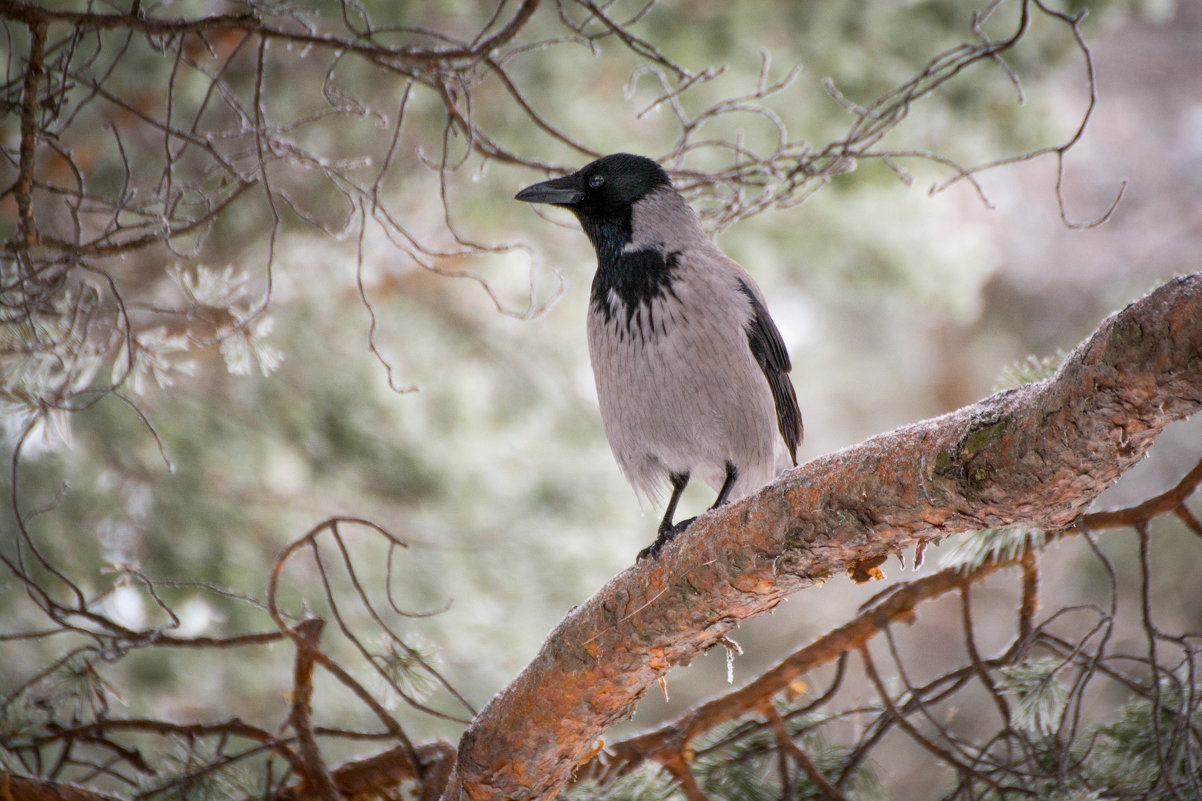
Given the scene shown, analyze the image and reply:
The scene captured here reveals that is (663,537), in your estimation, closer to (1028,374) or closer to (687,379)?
(687,379)

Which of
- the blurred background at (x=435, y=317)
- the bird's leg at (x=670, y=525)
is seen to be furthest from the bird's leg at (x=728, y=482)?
the blurred background at (x=435, y=317)

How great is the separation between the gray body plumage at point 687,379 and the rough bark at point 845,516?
0.90 meters

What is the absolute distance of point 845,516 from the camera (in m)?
1.99

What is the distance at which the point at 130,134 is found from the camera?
4926 millimetres

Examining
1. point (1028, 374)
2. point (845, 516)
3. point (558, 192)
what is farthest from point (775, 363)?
point (845, 516)

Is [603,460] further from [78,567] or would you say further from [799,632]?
[799,632]

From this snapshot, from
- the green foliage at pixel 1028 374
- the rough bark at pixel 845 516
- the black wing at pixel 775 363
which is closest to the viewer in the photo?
the rough bark at pixel 845 516

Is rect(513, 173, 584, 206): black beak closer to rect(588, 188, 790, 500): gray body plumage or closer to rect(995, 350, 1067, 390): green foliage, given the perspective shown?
rect(588, 188, 790, 500): gray body plumage

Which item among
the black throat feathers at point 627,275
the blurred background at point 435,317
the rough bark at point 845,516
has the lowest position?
the rough bark at point 845,516

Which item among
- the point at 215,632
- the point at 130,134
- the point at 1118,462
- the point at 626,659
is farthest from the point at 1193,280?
the point at 130,134

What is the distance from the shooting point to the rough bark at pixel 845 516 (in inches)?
60.9

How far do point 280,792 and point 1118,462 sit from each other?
7.16 ft

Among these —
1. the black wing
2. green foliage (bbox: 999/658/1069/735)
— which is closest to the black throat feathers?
the black wing

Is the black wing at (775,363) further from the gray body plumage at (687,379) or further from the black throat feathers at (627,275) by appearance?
the black throat feathers at (627,275)
